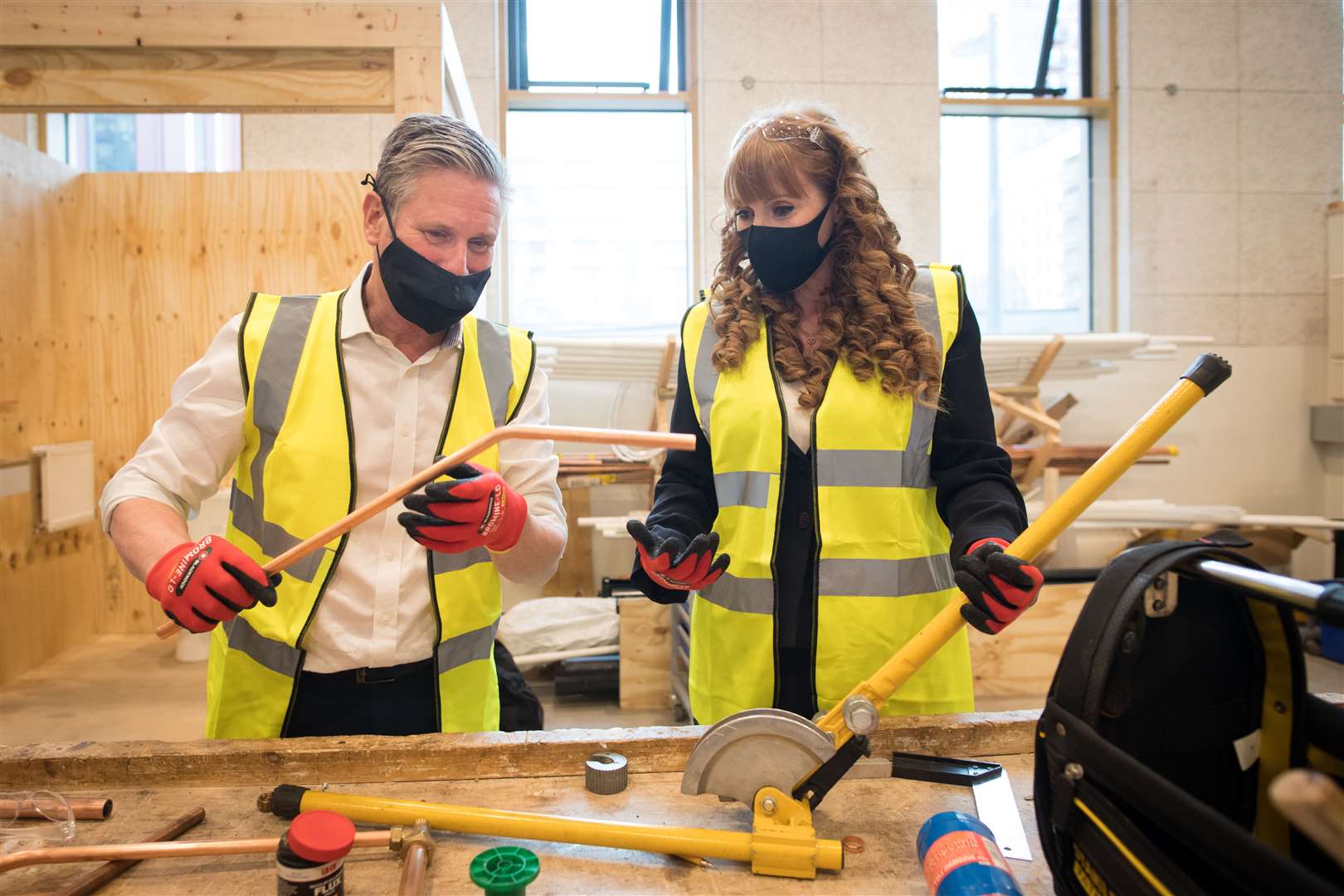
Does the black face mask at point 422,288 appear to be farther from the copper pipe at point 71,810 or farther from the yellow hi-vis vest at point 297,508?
the copper pipe at point 71,810

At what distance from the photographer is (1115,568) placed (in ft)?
2.79

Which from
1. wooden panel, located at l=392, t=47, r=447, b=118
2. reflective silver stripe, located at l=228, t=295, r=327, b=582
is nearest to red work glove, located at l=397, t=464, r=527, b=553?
reflective silver stripe, located at l=228, t=295, r=327, b=582

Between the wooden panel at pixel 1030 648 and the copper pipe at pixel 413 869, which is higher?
the copper pipe at pixel 413 869

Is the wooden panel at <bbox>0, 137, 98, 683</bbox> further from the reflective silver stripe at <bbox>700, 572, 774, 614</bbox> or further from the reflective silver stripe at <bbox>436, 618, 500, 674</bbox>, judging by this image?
the reflective silver stripe at <bbox>700, 572, 774, 614</bbox>

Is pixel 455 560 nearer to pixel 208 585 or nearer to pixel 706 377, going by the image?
pixel 208 585

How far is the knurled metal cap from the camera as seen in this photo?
1.13 meters

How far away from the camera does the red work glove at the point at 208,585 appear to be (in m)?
1.12

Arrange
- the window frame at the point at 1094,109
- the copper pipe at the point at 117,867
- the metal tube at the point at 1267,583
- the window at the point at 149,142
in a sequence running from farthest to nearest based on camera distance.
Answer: the window frame at the point at 1094,109, the window at the point at 149,142, the copper pipe at the point at 117,867, the metal tube at the point at 1267,583

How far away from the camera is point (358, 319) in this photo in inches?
57.3

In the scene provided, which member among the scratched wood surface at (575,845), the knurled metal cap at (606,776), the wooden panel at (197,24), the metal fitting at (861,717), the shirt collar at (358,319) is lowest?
the scratched wood surface at (575,845)

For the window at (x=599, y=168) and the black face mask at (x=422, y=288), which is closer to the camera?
the black face mask at (x=422, y=288)

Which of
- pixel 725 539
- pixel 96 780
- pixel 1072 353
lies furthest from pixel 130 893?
pixel 1072 353

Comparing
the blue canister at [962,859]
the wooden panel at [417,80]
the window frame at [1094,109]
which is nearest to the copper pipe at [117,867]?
the blue canister at [962,859]

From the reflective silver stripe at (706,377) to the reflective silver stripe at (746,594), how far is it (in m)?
0.26
